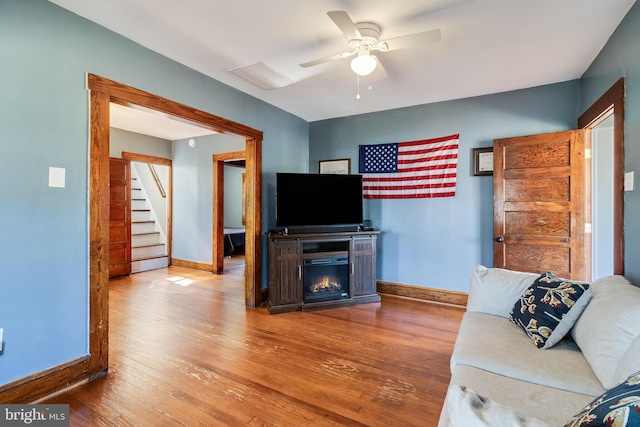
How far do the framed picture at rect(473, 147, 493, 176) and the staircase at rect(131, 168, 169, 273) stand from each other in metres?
5.92

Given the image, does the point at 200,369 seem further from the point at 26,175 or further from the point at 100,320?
the point at 26,175

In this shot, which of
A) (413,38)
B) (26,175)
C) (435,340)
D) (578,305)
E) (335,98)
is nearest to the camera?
(578,305)

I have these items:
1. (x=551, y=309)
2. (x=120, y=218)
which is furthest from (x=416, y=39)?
(x=120, y=218)

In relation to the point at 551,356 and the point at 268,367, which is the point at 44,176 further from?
the point at 551,356

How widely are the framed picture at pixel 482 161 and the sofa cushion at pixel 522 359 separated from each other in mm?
2282

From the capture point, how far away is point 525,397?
1.23 meters

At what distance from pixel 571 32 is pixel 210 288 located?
5065 mm

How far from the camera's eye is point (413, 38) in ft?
6.73

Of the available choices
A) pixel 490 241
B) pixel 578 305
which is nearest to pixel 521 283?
pixel 578 305

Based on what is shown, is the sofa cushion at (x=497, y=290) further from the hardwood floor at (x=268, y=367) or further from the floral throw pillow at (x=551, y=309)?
the hardwood floor at (x=268, y=367)

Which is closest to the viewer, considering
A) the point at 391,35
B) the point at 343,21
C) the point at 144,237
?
the point at 343,21

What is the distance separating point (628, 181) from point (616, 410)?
2.23 meters

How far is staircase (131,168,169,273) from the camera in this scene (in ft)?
18.9

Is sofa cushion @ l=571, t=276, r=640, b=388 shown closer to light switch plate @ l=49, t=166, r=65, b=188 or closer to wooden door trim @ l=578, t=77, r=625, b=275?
wooden door trim @ l=578, t=77, r=625, b=275
